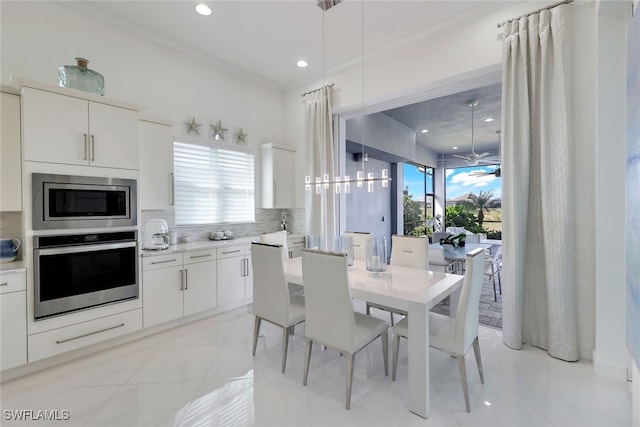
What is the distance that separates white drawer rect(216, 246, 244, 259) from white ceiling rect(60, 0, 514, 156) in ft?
8.52

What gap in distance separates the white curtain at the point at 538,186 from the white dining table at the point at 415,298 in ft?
3.01

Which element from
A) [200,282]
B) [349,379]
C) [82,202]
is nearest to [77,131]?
[82,202]

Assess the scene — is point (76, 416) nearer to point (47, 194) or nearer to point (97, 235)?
point (97, 235)

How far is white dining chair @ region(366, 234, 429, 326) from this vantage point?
2.91 metres

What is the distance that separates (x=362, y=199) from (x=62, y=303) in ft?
15.8

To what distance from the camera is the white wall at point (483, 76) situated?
2473 mm

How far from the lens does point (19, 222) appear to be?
8.52ft

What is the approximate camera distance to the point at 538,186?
8.84 ft

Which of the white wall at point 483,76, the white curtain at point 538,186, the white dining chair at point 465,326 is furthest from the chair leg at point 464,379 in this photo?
the white wall at point 483,76

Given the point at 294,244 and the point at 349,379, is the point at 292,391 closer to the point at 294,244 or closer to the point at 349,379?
the point at 349,379

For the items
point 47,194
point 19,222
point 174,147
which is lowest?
point 19,222

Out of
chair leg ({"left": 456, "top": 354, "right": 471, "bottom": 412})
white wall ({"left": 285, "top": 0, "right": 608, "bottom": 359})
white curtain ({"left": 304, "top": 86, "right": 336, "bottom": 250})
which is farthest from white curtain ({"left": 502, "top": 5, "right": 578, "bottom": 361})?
white curtain ({"left": 304, "top": 86, "right": 336, "bottom": 250})

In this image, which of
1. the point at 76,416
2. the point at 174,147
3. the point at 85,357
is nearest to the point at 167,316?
the point at 85,357

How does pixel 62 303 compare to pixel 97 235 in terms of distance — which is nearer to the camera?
pixel 62 303
